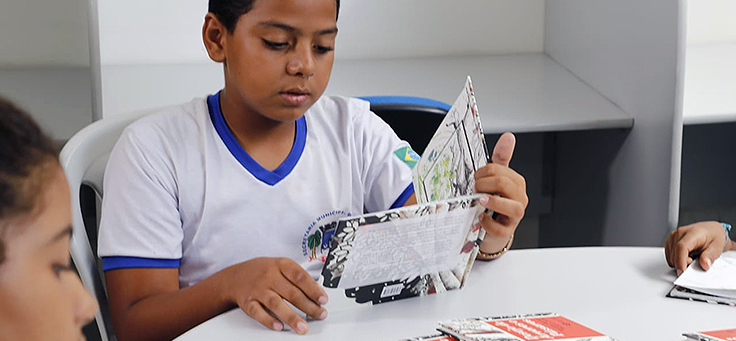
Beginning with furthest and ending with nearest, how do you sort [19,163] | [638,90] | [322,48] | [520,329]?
[638,90] < [322,48] < [520,329] < [19,163]

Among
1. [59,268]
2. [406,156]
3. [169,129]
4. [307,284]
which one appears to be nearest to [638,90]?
[406,156]

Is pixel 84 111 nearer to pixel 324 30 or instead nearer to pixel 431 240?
pixel 324 30

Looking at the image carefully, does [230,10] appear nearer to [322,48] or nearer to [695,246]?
[322,48]

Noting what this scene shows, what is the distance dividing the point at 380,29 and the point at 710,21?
0.95 meters

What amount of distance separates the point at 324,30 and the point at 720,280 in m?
0.59

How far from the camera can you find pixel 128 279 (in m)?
1.15

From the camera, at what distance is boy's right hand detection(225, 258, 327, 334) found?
38.1 inches

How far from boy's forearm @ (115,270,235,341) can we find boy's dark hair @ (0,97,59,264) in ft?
1.92

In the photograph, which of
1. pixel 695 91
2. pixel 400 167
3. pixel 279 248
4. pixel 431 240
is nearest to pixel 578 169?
pixel 695 91

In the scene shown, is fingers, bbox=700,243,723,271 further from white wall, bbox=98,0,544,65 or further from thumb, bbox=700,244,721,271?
white wall, bbox=98,0,544,65

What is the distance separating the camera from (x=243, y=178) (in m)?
1.25

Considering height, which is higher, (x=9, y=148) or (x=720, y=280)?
(x=9, y=148)

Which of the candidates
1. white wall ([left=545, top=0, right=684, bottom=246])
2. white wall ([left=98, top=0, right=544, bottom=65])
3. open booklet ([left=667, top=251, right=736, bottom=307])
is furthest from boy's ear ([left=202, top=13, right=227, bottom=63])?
white wall ([left=98, top=0, right=544, bottom=65])

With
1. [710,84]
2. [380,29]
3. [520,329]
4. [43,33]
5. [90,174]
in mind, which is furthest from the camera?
[380,29]
